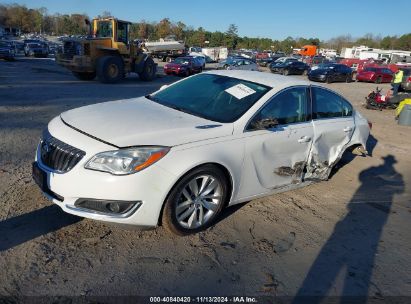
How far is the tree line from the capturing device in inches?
3896

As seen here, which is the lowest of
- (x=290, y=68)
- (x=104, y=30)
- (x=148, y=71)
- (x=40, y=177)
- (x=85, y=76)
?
(x=85, y=76)

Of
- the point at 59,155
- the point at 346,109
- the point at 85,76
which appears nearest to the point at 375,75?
the point at 85,76

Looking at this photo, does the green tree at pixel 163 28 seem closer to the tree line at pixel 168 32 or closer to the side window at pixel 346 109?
the tree line at pixel 168 32

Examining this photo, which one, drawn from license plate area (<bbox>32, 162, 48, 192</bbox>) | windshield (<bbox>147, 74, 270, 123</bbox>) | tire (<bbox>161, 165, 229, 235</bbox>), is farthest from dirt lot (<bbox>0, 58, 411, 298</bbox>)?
windshield (<bbox>147, 74, 270, 123</bbox>)

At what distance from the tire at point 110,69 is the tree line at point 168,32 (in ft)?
252

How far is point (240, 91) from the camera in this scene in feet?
13.8

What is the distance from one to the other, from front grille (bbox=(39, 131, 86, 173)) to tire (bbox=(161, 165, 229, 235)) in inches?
34.9

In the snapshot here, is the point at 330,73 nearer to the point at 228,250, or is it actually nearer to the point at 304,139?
the point at 304,139

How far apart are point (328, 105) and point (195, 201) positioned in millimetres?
2516

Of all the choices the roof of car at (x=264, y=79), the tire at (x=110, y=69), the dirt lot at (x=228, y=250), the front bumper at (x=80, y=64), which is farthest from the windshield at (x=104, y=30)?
the roof of car at (x=264, y=79)

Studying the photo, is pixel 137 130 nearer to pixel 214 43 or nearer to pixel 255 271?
pixel 255 271

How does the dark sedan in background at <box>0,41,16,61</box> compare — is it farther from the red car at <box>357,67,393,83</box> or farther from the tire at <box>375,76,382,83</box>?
the tire at <box>375,76,382,83</box>

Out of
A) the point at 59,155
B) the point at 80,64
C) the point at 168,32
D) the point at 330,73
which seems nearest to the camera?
the point at 59,155

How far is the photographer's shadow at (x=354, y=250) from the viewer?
2984 millimetres
